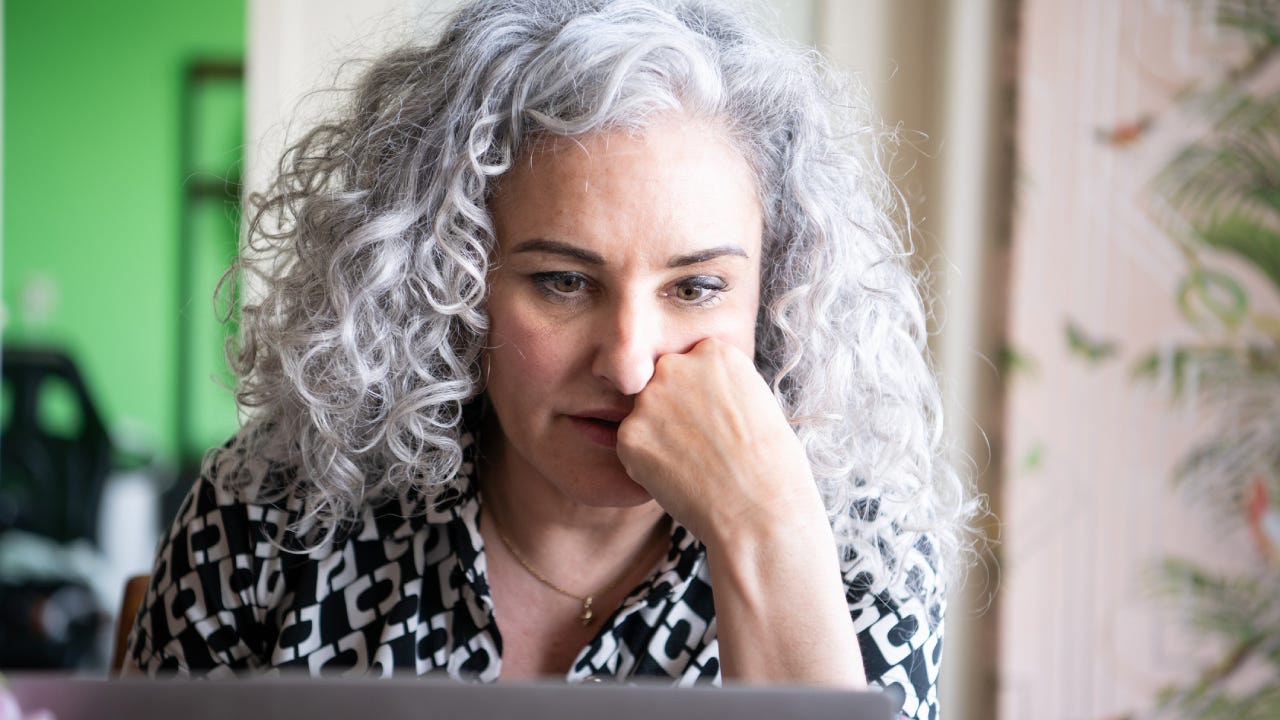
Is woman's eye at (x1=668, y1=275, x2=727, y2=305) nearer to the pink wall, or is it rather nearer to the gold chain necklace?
the gold chain necklace

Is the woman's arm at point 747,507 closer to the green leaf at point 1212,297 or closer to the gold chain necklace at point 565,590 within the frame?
the gold chain necklace at point 565,590

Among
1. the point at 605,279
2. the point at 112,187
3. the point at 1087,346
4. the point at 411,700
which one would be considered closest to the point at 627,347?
the point at 605,279

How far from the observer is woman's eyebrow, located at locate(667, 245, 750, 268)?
968mm

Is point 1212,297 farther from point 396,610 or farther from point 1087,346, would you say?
point 396,610

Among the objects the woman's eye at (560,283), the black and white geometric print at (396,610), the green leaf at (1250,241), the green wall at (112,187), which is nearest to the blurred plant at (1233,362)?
the green leaf at (1250,241)

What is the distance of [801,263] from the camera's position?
1.17 meters

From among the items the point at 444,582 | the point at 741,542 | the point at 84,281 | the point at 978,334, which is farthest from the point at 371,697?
the point at 84,281

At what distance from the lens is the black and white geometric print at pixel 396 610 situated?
1065 mm

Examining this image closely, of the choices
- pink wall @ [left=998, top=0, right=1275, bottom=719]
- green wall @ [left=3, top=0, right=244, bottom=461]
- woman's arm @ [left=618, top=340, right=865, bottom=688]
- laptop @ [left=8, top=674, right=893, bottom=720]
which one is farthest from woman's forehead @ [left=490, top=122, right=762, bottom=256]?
green wall @ [left=3, top=0, right=244, bottom=461]

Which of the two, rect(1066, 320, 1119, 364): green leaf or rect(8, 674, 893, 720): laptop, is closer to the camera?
rect(8, 674, 893, 720): laptop

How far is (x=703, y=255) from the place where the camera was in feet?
3.21

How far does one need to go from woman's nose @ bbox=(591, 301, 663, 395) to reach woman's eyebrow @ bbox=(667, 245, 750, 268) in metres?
0.05

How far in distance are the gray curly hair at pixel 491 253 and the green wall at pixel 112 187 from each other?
12.0ft

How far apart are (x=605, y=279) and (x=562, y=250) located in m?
0.05
